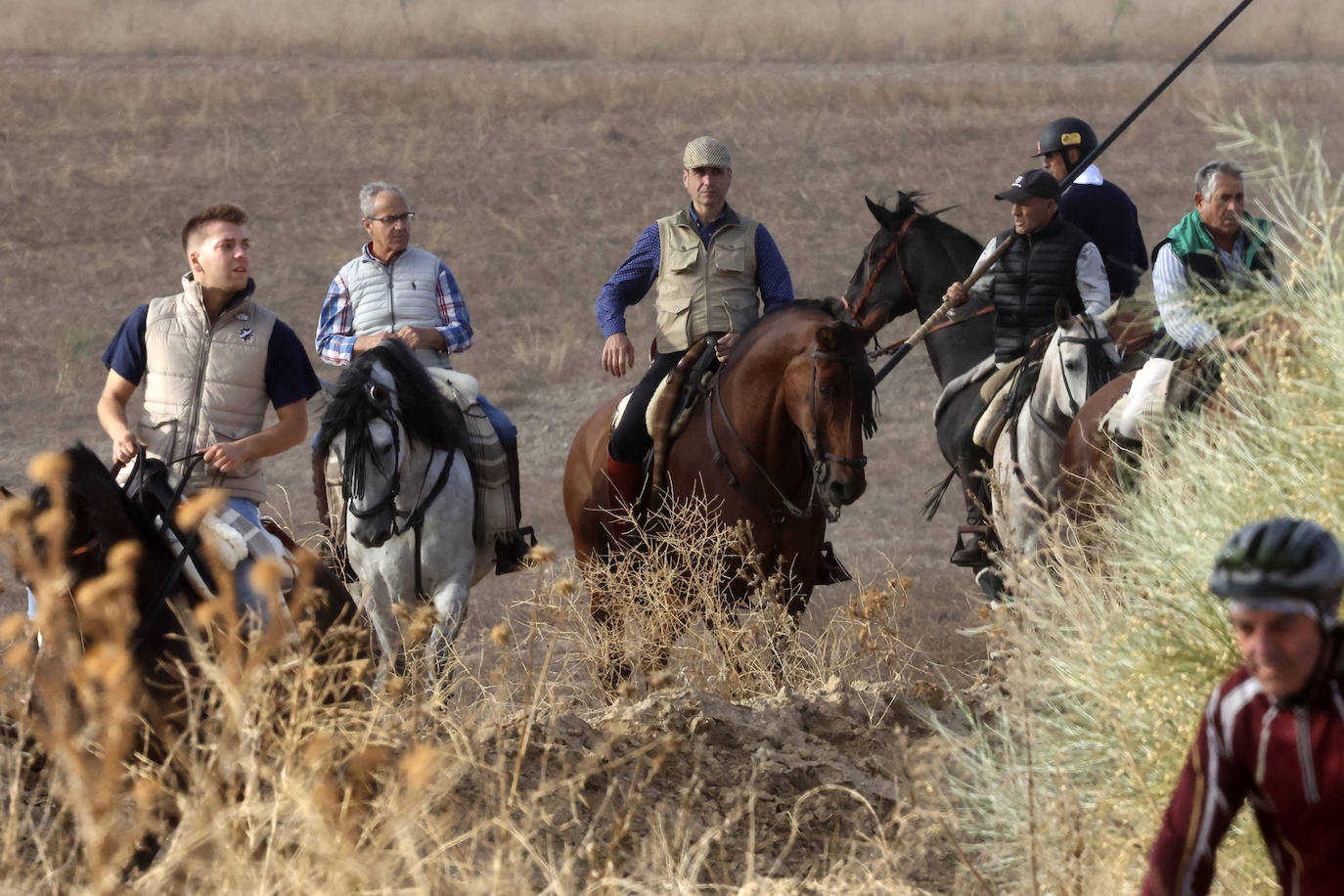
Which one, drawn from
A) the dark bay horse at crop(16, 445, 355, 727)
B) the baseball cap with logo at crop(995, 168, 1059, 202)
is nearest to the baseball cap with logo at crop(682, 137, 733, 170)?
the baseball cap with logo at crop(995, 168, 1059, 202)

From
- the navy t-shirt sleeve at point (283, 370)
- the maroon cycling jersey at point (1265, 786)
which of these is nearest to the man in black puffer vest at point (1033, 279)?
the navy t-shirt sleeve at point (283, 370)

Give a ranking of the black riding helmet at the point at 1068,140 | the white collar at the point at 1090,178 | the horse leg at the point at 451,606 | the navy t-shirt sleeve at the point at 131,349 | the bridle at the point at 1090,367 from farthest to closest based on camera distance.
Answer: the black riding helmet at the point at 1068,140
the white collar at the point at 1090,178
the bridle at the point at 1090,367
the horse leg at the point at 451,606
the navy t-shirt sleeve at the point at 131,349

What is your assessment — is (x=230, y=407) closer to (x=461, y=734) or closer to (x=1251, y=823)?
(x=461, y=734)

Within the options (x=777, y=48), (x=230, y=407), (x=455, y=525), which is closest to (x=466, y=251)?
(x=777, y=48)

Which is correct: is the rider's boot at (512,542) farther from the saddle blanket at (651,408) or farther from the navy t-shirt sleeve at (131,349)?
the navy t-shirt sleeve at (131,349)

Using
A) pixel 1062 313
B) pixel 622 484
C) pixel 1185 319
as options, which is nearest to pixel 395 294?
pixel 622 484

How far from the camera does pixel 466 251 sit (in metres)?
29.0

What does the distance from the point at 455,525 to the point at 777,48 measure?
3560 cm

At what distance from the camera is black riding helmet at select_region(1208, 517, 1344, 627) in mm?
3172

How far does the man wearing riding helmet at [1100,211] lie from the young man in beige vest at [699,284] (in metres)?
2.38

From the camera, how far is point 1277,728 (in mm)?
3250

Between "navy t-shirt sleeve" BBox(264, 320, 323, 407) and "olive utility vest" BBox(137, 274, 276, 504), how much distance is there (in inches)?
2.6

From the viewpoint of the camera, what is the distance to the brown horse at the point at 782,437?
8156 millimetres

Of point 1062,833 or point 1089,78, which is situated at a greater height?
point 1089,78
